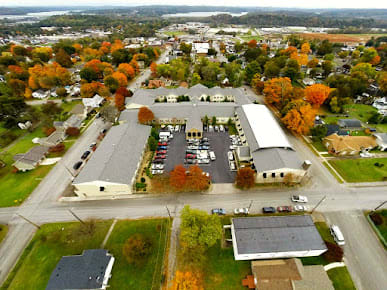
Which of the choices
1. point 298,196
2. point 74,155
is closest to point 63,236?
point 74,155

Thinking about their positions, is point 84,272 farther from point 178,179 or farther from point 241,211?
point 241,211

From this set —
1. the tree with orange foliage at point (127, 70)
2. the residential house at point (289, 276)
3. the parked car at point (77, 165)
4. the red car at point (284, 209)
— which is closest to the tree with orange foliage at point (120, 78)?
the tree with orange foliage at point (127, 70)

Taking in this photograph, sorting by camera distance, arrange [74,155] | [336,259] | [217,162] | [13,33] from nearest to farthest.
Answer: [336,259]
[217,162]
[74,155]
[13,33]

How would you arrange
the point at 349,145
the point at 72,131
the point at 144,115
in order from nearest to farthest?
the point at 349,145
the point at 72,131
the point at 144,115

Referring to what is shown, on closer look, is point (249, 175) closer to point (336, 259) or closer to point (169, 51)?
point (336, 259)

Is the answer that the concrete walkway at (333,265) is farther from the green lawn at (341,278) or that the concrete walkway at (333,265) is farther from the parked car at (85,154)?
the parked car at (85,154)

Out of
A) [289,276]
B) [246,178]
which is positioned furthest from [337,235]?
[246,178]
